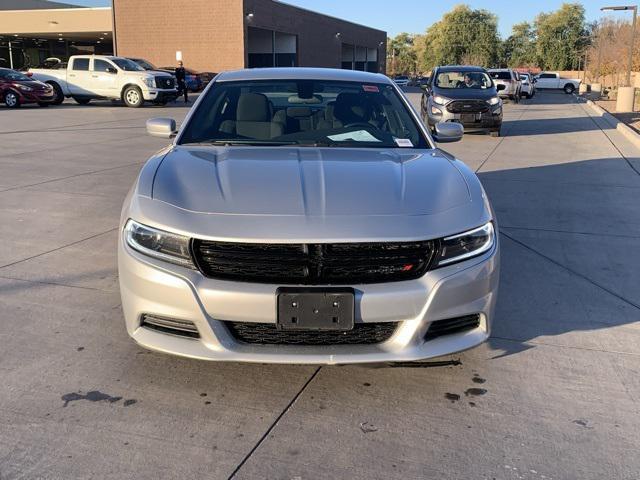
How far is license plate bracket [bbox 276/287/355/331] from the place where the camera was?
2.85 meters

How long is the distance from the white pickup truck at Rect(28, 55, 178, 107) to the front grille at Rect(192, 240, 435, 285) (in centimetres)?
2376

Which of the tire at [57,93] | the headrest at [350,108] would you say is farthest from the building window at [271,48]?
the headrest at [350,108]

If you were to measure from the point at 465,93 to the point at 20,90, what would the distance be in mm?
16818

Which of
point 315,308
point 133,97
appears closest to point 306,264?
point 315,308

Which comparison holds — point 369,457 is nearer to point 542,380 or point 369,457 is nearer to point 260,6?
point 542,380

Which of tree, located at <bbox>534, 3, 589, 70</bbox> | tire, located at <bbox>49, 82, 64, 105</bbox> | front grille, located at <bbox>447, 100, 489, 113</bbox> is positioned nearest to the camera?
front grille, located at <bbox>447, 100, 489, 113</bbox>

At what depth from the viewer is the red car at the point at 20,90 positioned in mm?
23594

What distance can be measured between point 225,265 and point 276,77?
2.53 meters

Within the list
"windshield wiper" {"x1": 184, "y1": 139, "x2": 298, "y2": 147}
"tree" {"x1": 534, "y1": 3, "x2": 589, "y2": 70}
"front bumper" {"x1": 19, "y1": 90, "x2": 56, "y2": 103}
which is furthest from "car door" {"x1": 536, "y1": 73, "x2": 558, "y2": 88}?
"windshield wiper" {"x1": 184, "y1": 139, "x2": 298, "y2": 147}

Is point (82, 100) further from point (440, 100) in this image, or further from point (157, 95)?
point (440, 100)

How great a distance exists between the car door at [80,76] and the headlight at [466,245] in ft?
82.4

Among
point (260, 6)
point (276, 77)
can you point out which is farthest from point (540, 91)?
point (276, 77)

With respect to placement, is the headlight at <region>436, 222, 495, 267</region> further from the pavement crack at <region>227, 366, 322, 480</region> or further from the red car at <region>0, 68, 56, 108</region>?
the red car at <region>0, 68, 56, 108</region>

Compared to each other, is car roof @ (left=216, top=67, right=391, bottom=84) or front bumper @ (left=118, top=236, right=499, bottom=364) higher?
car roof @ (left=216, top=67, right=391, bottom=84)
